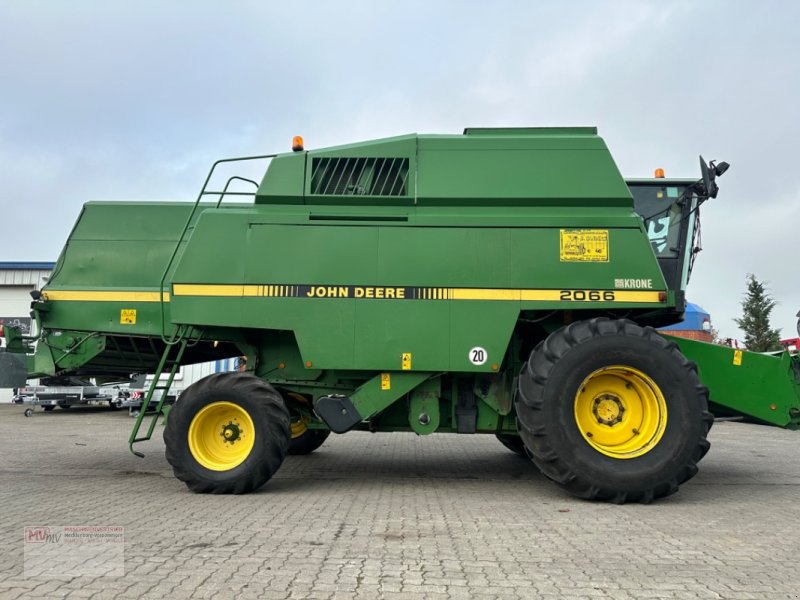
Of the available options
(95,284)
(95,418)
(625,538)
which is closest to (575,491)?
(625,538)

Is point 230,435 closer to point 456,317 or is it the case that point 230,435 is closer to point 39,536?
point 39,536

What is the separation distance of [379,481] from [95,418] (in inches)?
483

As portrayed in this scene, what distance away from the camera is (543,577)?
128 inches

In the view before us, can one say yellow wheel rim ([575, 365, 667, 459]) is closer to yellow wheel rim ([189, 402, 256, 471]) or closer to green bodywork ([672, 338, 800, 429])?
green bodywork ([672, 338, 800, 429])

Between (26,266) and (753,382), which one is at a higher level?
(26,266)

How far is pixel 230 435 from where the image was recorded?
5641mm

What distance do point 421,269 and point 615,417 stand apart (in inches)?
88.8

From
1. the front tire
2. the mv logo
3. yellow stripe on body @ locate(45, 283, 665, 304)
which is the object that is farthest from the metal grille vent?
the mv logo

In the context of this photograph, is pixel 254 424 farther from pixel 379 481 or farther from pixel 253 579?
pixel 253 579

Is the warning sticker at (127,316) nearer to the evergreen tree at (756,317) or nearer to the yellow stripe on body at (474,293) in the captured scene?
the yellow stripe on body at (474,293)

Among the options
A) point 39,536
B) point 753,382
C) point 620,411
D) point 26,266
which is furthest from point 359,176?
point 26,266

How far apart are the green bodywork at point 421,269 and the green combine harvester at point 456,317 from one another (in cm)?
2

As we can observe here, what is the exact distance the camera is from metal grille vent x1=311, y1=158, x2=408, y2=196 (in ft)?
19.4

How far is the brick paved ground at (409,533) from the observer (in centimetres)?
309
